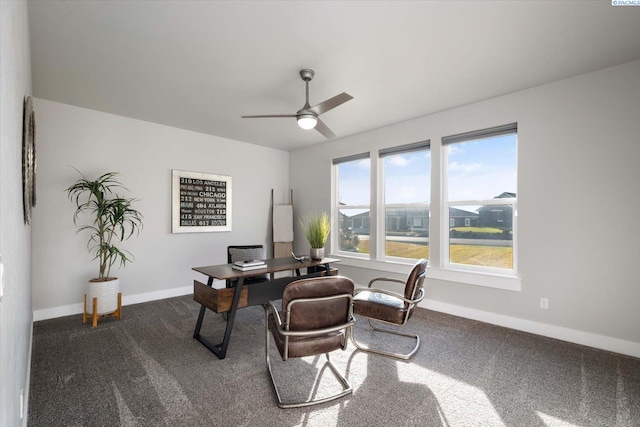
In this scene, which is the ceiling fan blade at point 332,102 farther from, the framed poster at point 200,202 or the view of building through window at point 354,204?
the framed poster at point 200,202

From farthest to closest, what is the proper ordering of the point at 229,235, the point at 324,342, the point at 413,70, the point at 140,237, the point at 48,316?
the point at 229,235, the point at 140,237, the point at 48,316, the point at 413,70, the point at 324,342

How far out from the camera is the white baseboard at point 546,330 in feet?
9.13

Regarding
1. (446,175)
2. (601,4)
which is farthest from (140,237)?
(601,4)

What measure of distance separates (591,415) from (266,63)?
144 inches

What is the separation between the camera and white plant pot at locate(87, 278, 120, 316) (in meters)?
3.54

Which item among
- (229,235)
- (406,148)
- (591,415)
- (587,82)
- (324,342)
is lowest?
(591,415)

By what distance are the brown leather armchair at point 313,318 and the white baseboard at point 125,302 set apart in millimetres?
3112

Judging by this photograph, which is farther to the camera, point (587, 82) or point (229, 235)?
point (229, 235)

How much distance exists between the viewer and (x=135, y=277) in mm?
4332

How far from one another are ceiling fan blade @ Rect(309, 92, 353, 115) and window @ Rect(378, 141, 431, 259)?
1.97 m

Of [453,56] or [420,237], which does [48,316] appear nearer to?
[420,237]

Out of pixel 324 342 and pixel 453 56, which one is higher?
pixel 453 56

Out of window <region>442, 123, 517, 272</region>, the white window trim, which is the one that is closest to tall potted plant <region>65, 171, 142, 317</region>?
the white window trim

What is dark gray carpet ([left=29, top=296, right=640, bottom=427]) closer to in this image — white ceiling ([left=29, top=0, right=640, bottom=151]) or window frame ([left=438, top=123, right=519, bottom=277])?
window frame ([left=438, top=123, right=519, bottom=277])
